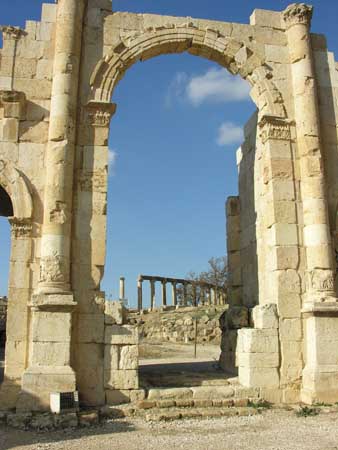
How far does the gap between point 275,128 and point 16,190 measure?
5363 mm

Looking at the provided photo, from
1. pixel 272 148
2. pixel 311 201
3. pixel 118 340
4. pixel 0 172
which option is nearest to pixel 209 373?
pixel 118 340

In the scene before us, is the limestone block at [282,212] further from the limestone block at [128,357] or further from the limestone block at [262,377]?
the limestone block at [128,357]

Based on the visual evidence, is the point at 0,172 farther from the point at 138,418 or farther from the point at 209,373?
the point at 209,373

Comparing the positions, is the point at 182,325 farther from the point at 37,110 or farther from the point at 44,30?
the point at 44,30

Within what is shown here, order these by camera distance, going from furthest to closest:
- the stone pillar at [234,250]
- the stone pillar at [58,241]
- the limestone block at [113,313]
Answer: the stone pillar at [234,250] < the limestone block at [113,313] < the stone pillar at [58,241]

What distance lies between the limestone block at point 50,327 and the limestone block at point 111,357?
79cm

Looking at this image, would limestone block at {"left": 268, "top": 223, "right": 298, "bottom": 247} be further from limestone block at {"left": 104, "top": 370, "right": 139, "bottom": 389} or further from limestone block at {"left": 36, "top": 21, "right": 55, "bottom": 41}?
limestone block at {"left": 36, "top": 21, "right": 55, "bottom": 41}

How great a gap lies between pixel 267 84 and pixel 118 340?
6156 millimetres

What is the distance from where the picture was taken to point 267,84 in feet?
33.3

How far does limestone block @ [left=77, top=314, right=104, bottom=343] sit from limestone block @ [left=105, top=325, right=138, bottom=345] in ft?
0.41

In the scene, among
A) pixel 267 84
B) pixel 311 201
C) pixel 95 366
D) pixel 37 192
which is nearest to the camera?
pixel 95 366

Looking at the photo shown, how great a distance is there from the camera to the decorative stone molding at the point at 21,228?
8.62 metres

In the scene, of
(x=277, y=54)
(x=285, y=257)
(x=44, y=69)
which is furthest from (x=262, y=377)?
(x=44, y=69)

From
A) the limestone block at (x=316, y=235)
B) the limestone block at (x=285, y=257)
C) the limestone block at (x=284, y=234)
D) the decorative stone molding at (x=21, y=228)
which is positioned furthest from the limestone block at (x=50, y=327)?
the limestone block at (x=316, y=235)
